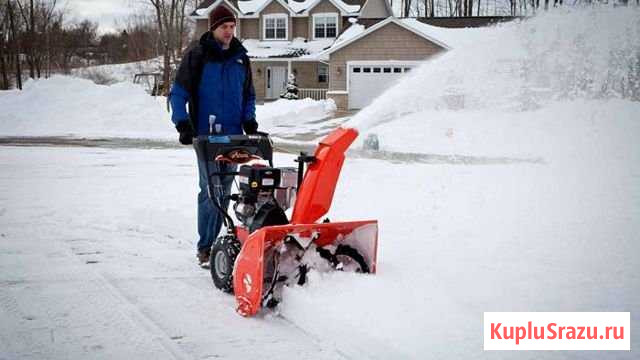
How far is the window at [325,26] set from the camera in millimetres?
37781

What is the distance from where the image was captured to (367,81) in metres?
31.5

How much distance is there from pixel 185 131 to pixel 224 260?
43.0 inches

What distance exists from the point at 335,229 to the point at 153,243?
257 cm

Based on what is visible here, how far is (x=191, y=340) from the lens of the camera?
13.0 feet

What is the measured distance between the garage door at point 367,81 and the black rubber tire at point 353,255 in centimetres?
2648

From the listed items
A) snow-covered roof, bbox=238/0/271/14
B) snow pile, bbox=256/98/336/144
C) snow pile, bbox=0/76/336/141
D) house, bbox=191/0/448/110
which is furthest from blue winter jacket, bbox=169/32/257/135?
snow-covered roof, bbox=238/0/271/14

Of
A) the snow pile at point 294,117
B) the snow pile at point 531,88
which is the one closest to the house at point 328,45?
the snow pile at point 294,117

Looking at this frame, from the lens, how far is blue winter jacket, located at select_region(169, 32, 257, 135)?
530cm

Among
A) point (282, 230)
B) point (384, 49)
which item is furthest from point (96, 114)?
point (282, 230)

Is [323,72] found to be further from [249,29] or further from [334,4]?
[249,29]

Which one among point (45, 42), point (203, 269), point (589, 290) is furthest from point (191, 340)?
point (45, 42)

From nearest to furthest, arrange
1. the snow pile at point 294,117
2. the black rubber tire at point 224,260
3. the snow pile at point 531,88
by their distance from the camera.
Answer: the black rubber tire at point 224,260, the snow pile at point 531,88, the snow pile at point 294,117

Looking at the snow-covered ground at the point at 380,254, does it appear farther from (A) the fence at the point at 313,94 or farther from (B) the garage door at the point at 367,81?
(A) the fence at the point at 313,94

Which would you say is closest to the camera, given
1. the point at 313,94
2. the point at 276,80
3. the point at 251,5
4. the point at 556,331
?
the point at 556,331
